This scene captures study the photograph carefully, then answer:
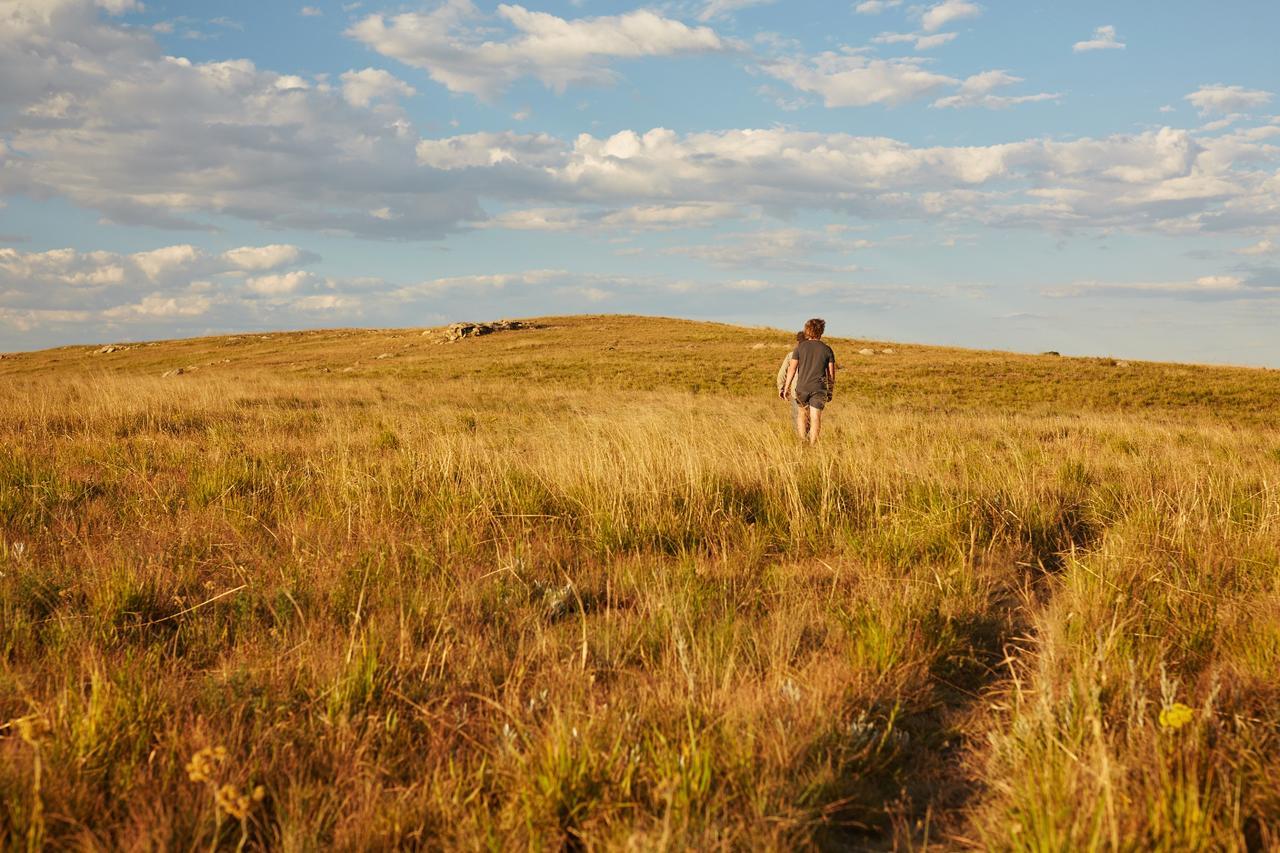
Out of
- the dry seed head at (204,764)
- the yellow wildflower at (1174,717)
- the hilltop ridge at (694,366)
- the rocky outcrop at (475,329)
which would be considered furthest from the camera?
the rocky outcrop at (475,329)

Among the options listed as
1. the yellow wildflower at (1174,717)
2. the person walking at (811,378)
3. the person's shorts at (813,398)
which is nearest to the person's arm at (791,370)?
the person walking at (811,378)

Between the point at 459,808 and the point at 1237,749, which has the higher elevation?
the point at 1237,749

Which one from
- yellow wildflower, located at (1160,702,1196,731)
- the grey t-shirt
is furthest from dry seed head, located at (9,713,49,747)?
the grey t-shirt

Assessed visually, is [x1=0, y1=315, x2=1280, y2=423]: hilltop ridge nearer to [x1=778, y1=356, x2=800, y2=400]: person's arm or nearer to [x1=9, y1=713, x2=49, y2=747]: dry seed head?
[x1=778, y1=356, x2=800, y2=400]: person's arm

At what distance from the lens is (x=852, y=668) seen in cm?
314

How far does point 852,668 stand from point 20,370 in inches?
2531

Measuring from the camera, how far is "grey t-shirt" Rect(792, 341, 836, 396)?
12078mm

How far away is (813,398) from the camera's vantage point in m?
12.1

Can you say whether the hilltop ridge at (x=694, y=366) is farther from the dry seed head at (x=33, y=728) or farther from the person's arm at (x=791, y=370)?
the dry seed head at (x=33, y=728)

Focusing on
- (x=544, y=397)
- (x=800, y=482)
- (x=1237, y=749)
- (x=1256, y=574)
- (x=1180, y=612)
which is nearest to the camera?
(x=1237, y=749)

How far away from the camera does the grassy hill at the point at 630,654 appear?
2.23 m

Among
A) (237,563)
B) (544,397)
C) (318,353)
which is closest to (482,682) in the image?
(237,563)

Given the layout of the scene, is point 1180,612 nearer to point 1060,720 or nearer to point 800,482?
point 1060,720

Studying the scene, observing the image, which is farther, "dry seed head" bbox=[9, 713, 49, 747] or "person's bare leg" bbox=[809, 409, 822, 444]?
"person's bare leg" bbox=[809, 409, 822, 444]
